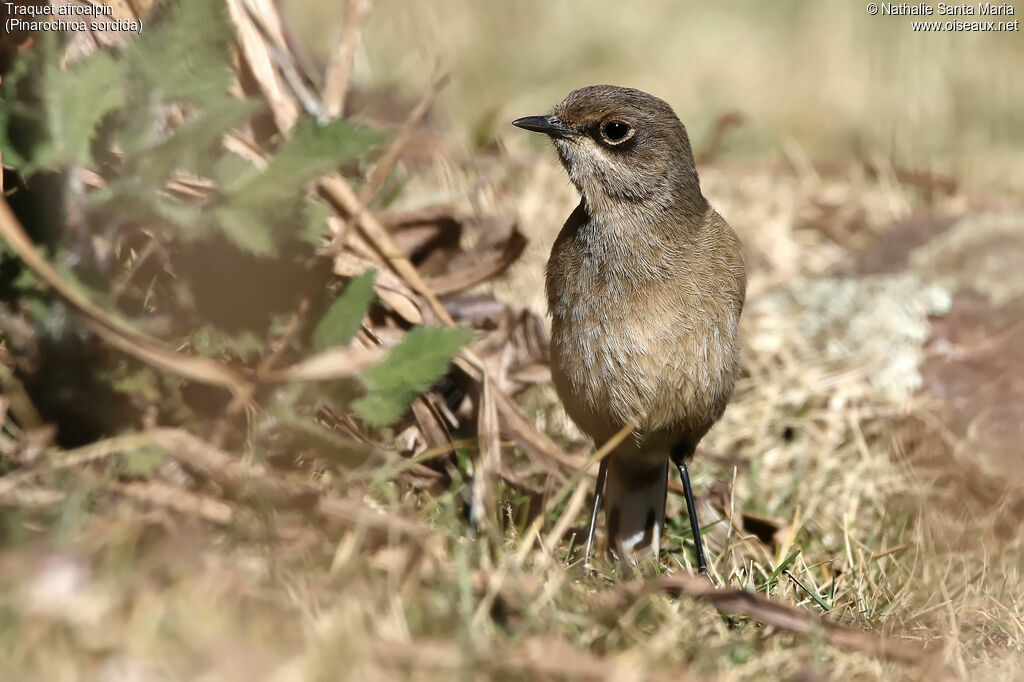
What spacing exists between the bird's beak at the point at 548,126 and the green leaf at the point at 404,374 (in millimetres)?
1303

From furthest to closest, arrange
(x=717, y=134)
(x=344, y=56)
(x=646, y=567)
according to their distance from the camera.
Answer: (x=717, y=134) < (x=344, y=56) < (x=646, y=567)

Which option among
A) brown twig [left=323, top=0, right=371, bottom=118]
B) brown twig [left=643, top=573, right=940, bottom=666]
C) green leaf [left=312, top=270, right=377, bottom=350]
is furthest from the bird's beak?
brown twig [left=643, top=573, right=940, bottom=666]

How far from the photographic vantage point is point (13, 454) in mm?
2898

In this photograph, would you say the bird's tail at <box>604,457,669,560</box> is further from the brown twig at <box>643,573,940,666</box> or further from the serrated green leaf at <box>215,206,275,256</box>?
the serrated green leaf at <box>215,206,275,256</box>

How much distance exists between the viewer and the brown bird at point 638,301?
395cm

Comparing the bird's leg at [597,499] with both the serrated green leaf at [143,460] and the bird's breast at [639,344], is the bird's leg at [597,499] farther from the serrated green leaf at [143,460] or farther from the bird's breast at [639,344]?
the serrated green leaf at [143,460]

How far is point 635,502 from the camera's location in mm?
4254

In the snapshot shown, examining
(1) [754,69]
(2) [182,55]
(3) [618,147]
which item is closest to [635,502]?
(3) [618,147]

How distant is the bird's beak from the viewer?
4.20 meters

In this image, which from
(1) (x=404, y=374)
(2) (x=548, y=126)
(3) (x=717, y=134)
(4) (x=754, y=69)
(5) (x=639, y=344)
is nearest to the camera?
(1) (x=404, y=374)

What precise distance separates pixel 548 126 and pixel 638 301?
0.73 m

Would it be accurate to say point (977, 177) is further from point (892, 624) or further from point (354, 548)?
point (354, 548)

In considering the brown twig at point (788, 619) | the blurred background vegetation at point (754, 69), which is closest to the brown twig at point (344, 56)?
the brown twig at point (788, 619)

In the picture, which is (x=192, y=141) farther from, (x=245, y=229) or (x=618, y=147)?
(x=618, y=147)
